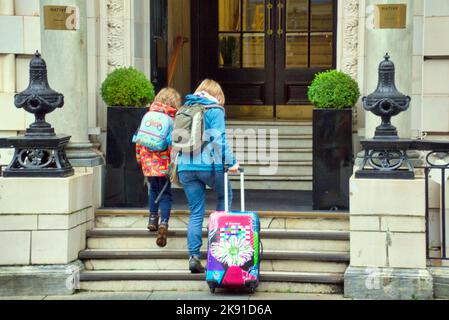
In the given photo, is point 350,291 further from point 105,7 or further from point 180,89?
point 180,89

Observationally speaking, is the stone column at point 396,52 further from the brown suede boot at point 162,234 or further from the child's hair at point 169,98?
the brown suede boot at point 162,234

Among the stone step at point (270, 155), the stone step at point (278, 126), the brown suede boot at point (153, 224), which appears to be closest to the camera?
the brown suede boot at point (153, 224)

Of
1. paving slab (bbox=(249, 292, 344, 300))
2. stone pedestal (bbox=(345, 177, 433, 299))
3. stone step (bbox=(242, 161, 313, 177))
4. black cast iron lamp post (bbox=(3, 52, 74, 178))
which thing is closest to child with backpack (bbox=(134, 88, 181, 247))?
black cast iron lamp post (bbox=(3, 52, 74, 178))

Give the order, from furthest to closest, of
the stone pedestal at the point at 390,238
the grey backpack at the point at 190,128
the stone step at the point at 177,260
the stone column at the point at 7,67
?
the stone column at the point at 7,67 → the stone step at the point at 177,260 → the grey backpack at the point at 190,128 → the stone pedestal at the point at 390,238

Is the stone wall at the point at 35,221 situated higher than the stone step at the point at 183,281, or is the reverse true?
the stone wall at the point at 35,221

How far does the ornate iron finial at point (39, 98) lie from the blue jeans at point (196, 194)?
4.65ft

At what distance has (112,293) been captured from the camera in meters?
9.21

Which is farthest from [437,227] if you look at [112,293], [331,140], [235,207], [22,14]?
[22,14]

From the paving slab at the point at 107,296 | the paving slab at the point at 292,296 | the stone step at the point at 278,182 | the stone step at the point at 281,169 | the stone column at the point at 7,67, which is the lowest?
the paving slab at the point at 107,296

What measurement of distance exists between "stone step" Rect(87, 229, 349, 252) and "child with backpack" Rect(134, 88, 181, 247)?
9.1 inches

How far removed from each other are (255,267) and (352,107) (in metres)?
2.48

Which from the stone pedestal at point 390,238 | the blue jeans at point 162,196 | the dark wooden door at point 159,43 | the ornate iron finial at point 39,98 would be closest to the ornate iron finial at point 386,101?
the stone pedestal at point 390,238

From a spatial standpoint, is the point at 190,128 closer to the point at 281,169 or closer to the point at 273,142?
the point at 281,169

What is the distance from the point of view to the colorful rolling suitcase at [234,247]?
862 centimetres
